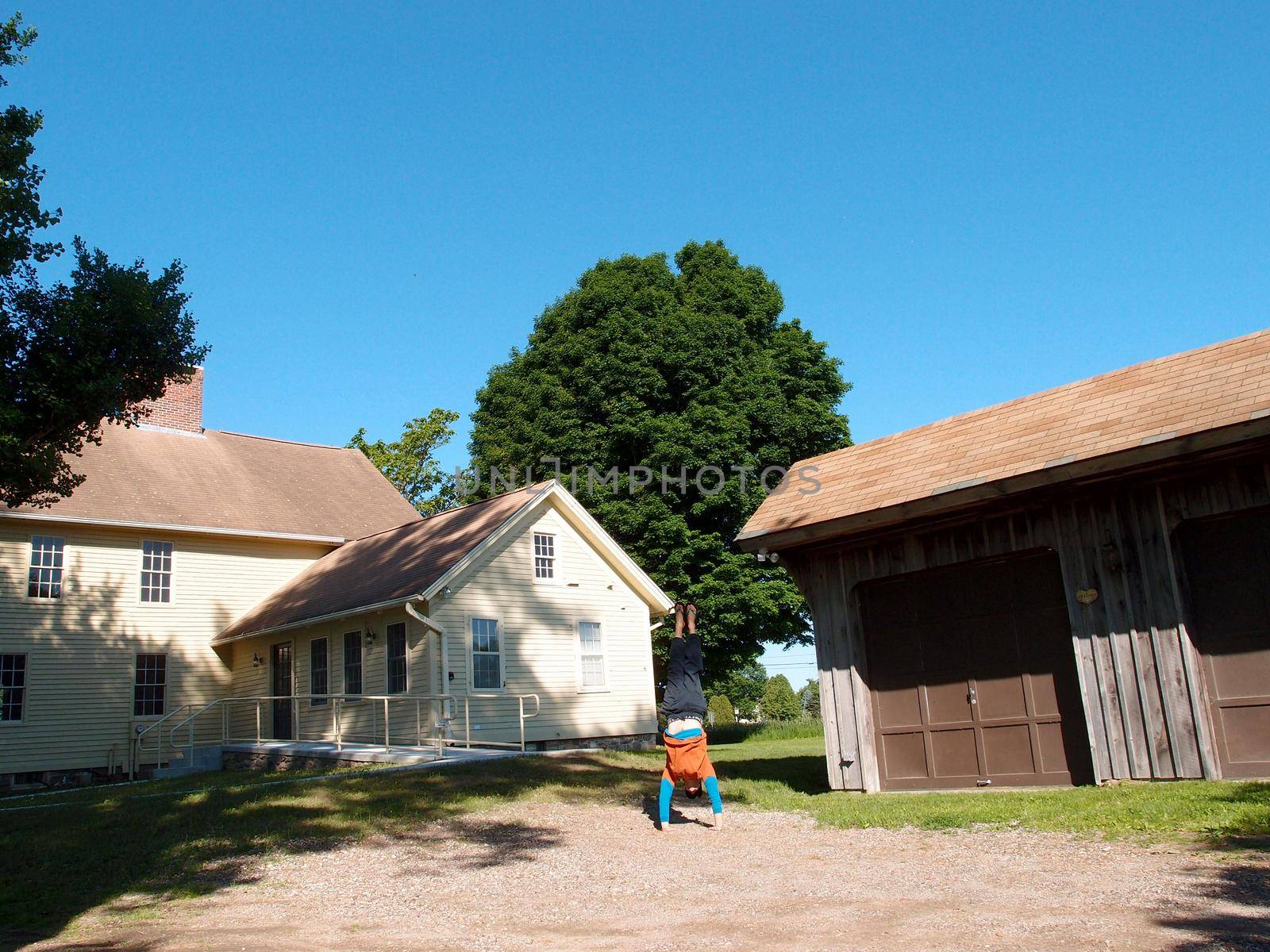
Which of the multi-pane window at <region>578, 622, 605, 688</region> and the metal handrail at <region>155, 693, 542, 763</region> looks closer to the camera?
the metal handrail at <region>155, 693, 542, 763</region>

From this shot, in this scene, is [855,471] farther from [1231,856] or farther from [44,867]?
[44,867]

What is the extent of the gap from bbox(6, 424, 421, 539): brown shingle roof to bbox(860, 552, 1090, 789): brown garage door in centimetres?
1639

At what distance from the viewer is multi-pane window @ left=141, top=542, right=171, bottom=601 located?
79.3ft

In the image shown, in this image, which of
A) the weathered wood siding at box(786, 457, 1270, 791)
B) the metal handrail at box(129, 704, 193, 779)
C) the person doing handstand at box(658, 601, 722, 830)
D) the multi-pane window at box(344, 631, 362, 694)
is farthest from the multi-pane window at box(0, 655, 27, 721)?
the weathered wood siding at box(786, 457, 1270, 791)

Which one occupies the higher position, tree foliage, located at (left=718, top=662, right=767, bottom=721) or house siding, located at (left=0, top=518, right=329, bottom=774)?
house siding, located at (left=0, top=518, right=329, bottom=774)

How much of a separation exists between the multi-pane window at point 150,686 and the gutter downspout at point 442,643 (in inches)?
312

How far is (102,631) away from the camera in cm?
2338

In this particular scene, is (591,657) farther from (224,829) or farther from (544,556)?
(224,829)

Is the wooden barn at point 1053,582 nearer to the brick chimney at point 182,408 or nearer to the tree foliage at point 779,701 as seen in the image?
the brick chimney at point 182,408

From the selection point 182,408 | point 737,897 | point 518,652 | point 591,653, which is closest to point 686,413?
point 591,653

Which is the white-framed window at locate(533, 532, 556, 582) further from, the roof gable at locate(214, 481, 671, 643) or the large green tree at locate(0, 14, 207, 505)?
the large green tree at locate(0, 14, 207, 505)

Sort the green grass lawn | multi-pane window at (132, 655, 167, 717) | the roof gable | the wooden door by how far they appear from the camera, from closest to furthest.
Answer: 1. the green grass lawn
2. the roof gable
3. multi-pane window at (132, 655, 167, 717)
4. the wooden door

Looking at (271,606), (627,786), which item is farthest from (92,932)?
(271,606)

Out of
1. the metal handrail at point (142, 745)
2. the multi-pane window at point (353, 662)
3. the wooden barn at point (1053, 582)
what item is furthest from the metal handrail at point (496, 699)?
the wooden barn at point (1053, 582)
